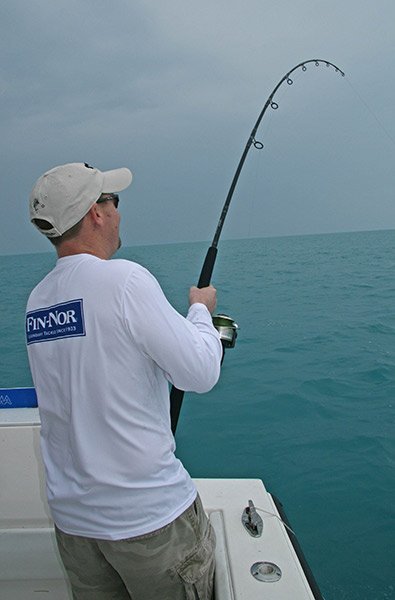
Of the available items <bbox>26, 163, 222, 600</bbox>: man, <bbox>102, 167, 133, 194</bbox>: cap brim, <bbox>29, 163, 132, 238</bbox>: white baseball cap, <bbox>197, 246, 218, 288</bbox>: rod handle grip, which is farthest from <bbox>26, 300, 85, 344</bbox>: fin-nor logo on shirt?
<bbox>197, 246, 218, 288</bbox>: rod handle grip

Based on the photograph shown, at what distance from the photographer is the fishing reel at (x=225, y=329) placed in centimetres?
148

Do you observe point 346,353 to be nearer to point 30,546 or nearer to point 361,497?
point 361,497

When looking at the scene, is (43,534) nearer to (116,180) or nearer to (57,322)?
(57,322)

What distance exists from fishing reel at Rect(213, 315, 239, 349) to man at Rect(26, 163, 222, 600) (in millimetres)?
347

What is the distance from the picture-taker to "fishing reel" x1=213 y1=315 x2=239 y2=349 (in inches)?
58.4

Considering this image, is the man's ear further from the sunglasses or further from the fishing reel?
the fishing reel

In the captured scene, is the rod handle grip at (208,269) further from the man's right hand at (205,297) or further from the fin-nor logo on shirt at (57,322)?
the fin-nor logo on shirt at (57,322)

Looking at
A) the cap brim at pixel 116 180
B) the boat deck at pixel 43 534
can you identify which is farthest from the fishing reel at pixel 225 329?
the boat deck at pixel 43 534

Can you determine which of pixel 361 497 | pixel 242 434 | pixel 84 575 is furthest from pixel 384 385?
pixel 84 575

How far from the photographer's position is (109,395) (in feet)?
3.21

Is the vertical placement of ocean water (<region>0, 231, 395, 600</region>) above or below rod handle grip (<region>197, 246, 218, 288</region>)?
below

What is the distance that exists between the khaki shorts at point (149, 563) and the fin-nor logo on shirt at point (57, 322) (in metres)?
0.42

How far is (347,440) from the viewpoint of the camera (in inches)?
176

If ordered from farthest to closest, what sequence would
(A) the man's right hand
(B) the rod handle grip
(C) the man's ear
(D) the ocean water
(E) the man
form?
(D) the ocean water → (B) the rod handle grip → (A) the man's right hand → (C) the man's ear → (E) the man
